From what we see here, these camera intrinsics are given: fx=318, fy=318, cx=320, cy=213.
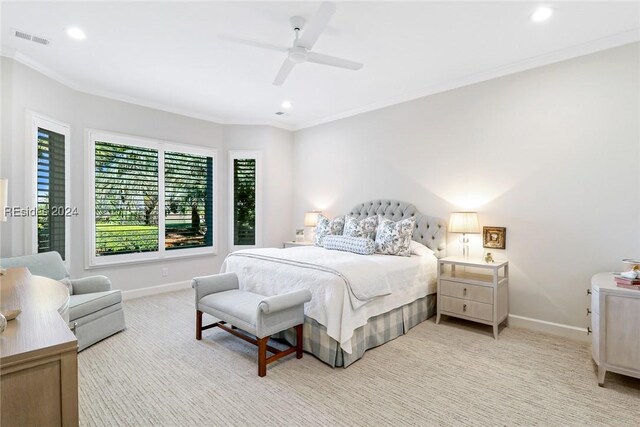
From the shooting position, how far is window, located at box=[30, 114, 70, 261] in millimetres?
3562

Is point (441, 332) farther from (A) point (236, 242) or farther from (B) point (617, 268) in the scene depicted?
(A) point (236, 242)

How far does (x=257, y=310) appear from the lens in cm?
250

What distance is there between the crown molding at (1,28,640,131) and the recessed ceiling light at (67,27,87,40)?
835 millimetres

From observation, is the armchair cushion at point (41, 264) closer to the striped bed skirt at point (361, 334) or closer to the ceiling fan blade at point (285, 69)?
the striped bed skirt at point (361, 334)

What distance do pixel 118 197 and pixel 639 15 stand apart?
19.9 ft

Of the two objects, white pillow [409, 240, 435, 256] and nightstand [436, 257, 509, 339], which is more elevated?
white pillow [409, 240, 435, 256]

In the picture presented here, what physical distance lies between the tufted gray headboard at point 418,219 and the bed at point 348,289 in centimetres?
1

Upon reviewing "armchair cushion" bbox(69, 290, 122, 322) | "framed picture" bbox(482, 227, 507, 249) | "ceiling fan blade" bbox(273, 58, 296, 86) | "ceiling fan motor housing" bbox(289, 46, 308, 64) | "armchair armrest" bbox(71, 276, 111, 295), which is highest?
"ceiling fan motor housing" bbox(289, 46, 308, 64)

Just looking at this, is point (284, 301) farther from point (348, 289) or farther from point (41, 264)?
point (41, 264)

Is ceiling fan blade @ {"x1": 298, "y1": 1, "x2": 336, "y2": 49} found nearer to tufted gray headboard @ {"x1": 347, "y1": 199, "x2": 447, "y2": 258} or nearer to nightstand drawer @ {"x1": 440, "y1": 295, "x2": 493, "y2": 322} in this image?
tufted gray headboard @ {"x1": 347, "y1": 199, "x2": 447, "y2": 258}

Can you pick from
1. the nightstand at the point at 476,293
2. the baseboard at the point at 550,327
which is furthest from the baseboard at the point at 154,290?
the baseboard at the point at 550,327

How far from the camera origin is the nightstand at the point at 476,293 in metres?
3.27

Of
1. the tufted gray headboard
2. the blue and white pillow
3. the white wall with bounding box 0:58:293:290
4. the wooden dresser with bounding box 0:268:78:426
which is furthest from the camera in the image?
the tufted gray headboard

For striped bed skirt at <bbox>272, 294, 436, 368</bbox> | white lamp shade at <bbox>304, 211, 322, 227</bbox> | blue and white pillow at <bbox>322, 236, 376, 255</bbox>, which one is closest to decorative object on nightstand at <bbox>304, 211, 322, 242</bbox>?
white lamp shade at <bbox>304, 211, 322, 227</bbox>
